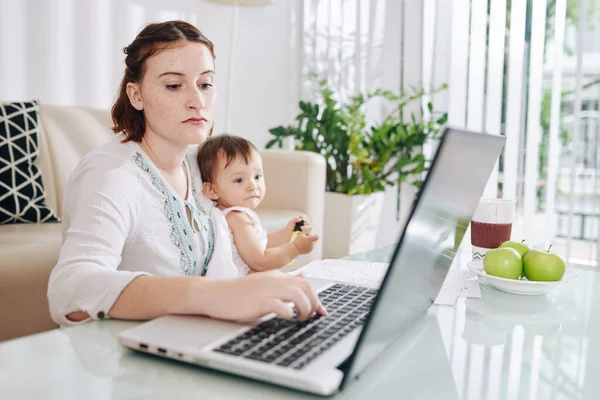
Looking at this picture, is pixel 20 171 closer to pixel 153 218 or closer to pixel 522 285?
pixel 153 218

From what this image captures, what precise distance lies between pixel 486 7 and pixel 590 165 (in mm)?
1114

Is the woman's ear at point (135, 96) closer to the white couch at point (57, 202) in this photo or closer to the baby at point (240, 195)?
the baby at point (240, 195)

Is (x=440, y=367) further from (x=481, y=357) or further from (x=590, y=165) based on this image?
(x=590, y=165)

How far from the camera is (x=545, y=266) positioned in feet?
3.66

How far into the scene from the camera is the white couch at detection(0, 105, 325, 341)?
5.95 ft

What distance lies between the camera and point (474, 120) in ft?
12.4

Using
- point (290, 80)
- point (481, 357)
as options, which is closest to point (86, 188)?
point (481, 357)

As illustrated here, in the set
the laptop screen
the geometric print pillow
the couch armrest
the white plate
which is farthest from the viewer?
the couch armrest

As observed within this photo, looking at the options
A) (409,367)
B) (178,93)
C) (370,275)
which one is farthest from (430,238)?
(178,93)

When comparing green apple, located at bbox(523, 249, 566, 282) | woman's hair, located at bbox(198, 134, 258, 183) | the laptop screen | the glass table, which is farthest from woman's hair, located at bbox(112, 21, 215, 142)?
green apple, located at bbox(523, 249, 566, 282)

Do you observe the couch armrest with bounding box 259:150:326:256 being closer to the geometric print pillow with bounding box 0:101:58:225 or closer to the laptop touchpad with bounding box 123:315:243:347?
the geometric print pillow with bounding box 0:101:58:225

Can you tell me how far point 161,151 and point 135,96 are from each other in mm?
126

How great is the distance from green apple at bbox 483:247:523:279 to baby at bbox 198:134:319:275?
52 centimetres

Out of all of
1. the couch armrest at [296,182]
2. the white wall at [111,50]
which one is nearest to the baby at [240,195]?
the couch armrest at [296,182]
